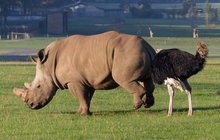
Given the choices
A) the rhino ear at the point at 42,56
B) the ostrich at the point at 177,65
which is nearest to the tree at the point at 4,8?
the rhino ear at the point at 42,56

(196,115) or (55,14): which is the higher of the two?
(196,115)

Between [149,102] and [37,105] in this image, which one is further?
[37,105]

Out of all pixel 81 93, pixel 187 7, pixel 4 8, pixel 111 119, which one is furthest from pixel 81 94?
pixel 187 7

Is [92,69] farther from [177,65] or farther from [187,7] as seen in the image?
[187,7]

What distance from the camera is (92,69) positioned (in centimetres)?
2025

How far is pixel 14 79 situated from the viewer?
1270 inches

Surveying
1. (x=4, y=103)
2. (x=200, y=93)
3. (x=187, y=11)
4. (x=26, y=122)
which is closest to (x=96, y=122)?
(x=26, y=122)

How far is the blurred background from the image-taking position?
333 ft

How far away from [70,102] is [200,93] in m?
4.07

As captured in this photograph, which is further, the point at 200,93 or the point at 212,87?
the point at 212,87

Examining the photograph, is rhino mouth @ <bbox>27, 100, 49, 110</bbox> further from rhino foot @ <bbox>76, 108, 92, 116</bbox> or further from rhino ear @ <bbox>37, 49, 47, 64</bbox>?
rhino ear @ <bbox>37, 49, 47, 64</bbox>

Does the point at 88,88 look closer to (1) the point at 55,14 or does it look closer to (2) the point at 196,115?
(2) the point at 196,115

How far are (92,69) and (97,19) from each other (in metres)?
128

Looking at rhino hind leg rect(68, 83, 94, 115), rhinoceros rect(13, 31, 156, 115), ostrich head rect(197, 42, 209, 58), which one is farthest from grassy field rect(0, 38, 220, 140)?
ostrich head rect(197, 42, 209, 58)
